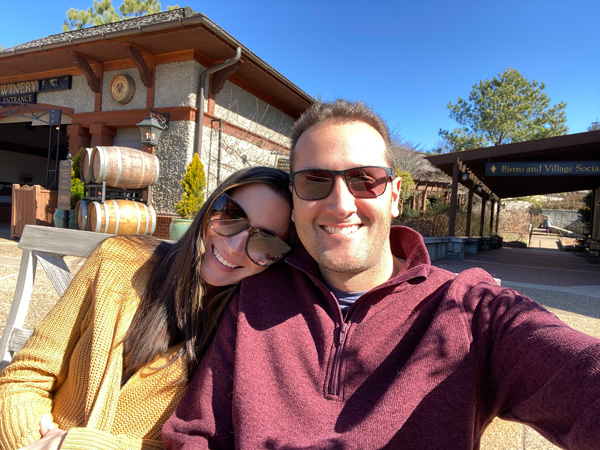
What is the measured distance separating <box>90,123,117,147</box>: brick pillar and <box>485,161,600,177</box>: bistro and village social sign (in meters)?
10.3

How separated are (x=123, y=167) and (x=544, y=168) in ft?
33.2

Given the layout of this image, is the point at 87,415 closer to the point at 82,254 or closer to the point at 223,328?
the point at 223,328

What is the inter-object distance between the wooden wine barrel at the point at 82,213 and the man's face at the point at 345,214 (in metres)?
8.56

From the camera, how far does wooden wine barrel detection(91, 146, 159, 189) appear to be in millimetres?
8430

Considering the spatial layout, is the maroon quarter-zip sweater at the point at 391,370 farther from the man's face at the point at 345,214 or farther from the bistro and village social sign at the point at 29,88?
the bistro and village social sign at the point at 29,88

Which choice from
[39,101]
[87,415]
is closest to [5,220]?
[39,101]

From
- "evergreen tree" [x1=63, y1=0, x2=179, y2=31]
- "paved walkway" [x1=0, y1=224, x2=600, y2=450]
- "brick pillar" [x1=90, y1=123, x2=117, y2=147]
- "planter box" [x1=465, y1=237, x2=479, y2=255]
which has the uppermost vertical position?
"evergreen tree" [x1=63, y1=0, x2=179, y2=31]

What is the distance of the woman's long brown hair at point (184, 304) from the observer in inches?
58.2

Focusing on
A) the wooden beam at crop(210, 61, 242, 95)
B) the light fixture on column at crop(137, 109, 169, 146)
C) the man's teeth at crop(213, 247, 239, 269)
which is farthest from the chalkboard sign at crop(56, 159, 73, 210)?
the man's teeth at crop(213, 247, 239, 269)

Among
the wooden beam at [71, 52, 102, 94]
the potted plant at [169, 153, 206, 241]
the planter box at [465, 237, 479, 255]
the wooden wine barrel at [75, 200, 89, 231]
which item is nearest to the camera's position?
the wooden wine barrel at [75, 200, 89, 231]

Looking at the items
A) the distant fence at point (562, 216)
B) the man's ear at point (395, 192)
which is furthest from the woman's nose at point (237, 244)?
the distant fence at point (562, 216)

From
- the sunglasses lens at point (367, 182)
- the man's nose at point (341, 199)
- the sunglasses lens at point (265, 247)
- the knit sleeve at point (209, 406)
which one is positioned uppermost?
the sunglasses lens at point (367, 182)

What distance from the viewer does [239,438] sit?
3.99 feet

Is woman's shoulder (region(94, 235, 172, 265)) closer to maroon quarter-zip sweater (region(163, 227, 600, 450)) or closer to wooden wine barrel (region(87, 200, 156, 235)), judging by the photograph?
maroon quarter-zip sweater (region(163, 227, 600, 450))
